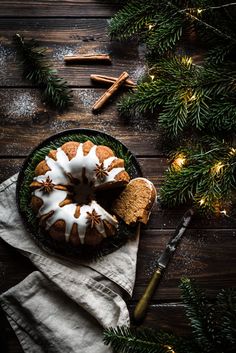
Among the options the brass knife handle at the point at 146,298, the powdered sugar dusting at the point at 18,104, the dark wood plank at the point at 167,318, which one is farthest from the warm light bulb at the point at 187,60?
the dark wood plank at the point at 167,318

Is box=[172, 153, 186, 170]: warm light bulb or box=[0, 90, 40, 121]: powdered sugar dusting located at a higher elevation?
box=[0, 90, 40, 121]: powdered sugar dusting

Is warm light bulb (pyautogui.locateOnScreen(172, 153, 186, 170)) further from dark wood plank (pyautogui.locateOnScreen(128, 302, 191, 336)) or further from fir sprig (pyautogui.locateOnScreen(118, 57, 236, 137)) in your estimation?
dark wood plank (pyautogui.locateOnScreen(128, 302, 191, 336))

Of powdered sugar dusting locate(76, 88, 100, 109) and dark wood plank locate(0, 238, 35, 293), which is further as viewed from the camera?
powdered sugar dusting locate(76, 88, 100, 109)

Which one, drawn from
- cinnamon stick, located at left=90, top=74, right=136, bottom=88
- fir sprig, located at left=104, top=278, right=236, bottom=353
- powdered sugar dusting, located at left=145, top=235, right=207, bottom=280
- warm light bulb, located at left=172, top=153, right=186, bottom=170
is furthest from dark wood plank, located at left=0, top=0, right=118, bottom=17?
fir sprig, located at left=104, top=278, right=236, bottom=353

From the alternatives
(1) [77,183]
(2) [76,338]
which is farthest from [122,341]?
(1) [77,183]

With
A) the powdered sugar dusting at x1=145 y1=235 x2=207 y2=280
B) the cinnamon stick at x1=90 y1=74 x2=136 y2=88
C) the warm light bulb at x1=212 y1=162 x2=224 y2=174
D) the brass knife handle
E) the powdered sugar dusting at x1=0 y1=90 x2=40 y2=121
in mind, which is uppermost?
the cinnamon stick at x1=90 y1=74 x2=136 y2=88

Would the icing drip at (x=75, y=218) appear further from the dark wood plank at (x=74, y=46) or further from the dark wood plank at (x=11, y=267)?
the dark wood plank at (x=74, y=46)

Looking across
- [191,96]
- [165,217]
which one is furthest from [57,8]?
[165,217]

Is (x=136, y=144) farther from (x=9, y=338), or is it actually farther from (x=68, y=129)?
(x=9, y=338)

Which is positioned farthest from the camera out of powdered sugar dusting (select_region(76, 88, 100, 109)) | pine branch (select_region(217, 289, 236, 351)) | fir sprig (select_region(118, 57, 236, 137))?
powdered sugar dusting (select_region(76, 88, 100, 109))
